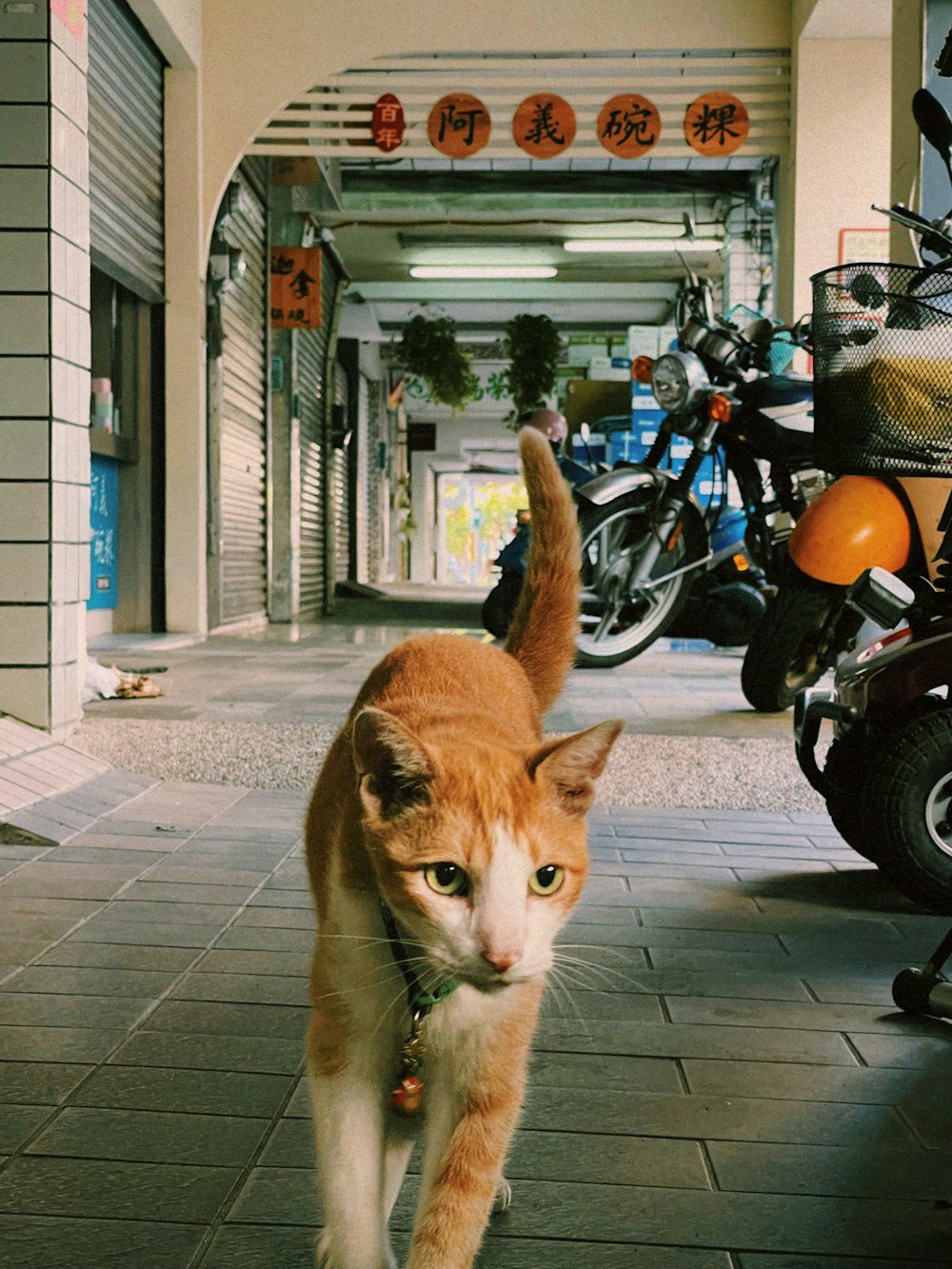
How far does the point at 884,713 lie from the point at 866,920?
0.46 meters

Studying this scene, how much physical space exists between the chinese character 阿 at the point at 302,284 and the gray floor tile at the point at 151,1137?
10.1 m

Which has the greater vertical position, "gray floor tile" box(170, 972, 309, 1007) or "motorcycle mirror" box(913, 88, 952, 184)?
"motorcycle mirror" box(913, 88, 952, 184)

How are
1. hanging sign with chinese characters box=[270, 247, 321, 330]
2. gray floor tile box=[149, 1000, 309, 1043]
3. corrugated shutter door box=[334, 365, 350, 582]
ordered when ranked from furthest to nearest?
1. corrugated shutter door box=[334, 365, 350, 582]
2. hanging sign with chinese characters box=[270, 247, 321, 330]
3. gray floor tile box=[149, 1000, 309, 1043]

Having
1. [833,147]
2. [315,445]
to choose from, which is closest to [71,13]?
[833,147]

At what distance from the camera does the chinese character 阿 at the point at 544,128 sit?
8.91m

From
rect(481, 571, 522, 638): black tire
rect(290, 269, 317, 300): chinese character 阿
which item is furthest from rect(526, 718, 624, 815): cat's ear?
rect(290, 269, 317, 300): chinese character 阿

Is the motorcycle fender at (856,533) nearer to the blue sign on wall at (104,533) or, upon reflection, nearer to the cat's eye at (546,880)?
the cat's eye at (546,880)

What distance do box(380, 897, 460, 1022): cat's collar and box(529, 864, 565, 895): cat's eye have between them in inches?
5.5

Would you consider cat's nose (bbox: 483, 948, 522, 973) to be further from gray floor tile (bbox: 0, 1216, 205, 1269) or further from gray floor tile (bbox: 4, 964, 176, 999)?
gray floor tile (bbox: 4, 964, 176, 999)

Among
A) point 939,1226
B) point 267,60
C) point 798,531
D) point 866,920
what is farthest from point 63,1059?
point 267,60

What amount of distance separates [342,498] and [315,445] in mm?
4185

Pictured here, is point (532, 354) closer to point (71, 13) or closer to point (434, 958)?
point (71, 13)

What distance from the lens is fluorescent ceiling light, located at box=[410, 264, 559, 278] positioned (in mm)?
14914

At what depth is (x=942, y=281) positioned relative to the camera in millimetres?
2566
